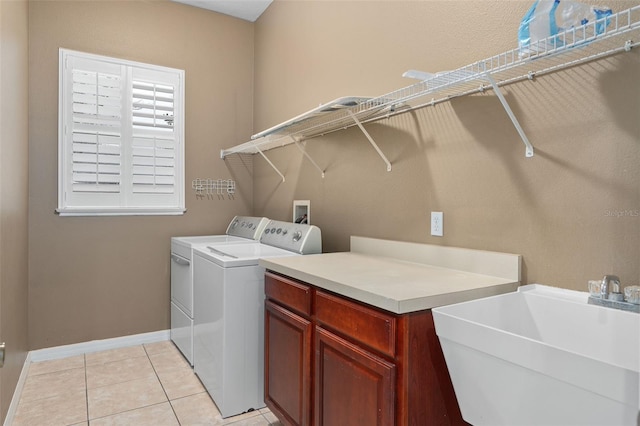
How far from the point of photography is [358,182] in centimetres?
225

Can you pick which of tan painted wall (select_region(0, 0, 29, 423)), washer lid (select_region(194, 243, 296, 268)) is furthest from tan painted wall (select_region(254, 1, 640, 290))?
tan painted wall (select_region(0, 0, 29, 423))

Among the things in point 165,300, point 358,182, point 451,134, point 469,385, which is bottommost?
point 165,300

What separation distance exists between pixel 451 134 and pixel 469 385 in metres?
1.04

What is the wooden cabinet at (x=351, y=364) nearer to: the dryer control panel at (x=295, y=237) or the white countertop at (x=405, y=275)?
the white countertop at (x=405, y=275)

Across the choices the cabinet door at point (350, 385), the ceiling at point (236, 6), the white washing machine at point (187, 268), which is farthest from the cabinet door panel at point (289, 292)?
the ceiling at point (236, 6)

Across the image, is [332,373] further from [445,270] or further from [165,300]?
[165,300]

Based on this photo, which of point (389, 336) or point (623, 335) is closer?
point (623, 335)

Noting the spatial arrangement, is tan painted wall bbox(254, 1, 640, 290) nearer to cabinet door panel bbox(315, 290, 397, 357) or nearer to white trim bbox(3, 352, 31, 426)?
cabinet door panel bbox(315, 290, 397, 357)

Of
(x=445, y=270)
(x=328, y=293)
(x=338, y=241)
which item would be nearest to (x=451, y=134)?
(x=445, y=270)

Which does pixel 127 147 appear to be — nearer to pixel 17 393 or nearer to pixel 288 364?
pixel 17 393

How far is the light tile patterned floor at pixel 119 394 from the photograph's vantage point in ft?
6.61

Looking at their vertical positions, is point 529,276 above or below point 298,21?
below

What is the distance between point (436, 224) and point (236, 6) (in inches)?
105

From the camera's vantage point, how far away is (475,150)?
5.17 ft
